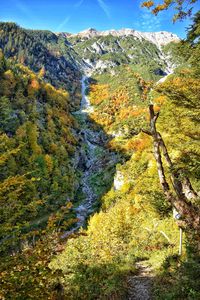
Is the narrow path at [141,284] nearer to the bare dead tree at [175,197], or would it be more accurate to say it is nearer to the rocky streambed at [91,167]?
the bare dead tree at [175,197]

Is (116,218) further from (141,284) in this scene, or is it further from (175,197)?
(175,197)

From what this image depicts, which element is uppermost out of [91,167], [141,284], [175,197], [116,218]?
[91,167]

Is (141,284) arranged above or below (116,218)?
below

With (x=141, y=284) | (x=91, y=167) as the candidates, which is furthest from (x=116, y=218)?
(x=91, y=167)

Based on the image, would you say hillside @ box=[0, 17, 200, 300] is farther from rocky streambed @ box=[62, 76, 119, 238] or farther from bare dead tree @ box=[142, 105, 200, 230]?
rocky streambed @ box=[62, 76, 119, 238]

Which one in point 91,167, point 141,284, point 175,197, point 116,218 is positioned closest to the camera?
point 175,197

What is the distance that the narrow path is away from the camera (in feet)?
50.1

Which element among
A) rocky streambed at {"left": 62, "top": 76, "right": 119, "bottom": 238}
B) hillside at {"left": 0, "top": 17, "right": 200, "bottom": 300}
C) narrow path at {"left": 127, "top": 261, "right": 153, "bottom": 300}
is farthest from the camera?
rocky streambed at {"left": 62, "top": 76, "right": 119, "bottom": 238}

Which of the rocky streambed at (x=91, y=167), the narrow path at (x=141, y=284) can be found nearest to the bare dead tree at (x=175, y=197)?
the narrow path at (x=141, y=284)

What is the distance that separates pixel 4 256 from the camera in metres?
6.53

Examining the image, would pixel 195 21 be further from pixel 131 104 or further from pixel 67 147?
pixel 131 104

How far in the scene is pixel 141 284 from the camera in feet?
55.6

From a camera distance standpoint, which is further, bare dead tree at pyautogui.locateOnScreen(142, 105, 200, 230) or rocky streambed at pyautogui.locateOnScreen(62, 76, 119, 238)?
rocky streambed at pyautogui.locateOnScreen(62, 76, 119, 238)

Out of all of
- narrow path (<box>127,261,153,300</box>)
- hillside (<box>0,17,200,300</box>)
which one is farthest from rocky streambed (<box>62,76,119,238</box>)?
narrow path (<box>127,261,153,300</box>)
